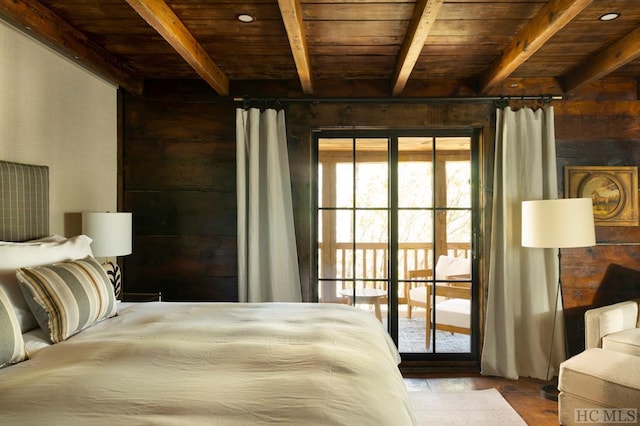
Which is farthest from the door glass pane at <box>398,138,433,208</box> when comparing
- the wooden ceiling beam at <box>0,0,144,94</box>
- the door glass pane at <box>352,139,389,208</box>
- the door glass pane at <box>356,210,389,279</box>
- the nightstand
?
the wooden ceiling beam at <box>0,0,144,94</box>

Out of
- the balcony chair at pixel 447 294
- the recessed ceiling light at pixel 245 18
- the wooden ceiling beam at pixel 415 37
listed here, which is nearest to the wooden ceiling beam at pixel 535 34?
the wooden ceiling beam at pixel 415 37

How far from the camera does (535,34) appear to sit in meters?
2.51

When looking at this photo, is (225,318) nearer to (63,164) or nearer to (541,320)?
(63,164)

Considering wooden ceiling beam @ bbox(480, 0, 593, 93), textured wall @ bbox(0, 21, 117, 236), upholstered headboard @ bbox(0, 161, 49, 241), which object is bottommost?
upholstered headboard @ bbox(0, 161, 49, 241)

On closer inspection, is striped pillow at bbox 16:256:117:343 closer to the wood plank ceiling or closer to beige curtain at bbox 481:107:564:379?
the wood plank ceiling

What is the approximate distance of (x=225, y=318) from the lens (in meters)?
2.19

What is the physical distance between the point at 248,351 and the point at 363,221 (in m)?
2.26

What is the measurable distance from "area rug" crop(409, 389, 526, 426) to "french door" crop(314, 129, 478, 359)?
0.60 meters

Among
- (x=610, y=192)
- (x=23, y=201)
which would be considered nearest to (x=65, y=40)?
(x=23, y=201)

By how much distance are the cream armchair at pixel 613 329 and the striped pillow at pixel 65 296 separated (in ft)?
9.73

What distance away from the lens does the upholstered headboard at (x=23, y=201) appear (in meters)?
2.32

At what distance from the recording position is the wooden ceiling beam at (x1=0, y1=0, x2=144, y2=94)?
230cm

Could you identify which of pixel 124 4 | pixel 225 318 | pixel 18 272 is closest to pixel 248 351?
pixel 225 318

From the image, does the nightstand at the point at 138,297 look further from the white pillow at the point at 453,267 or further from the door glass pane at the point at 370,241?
the white pillow at the point at 453,267
